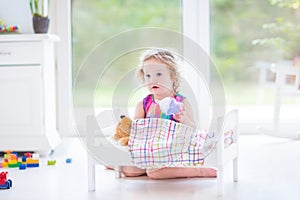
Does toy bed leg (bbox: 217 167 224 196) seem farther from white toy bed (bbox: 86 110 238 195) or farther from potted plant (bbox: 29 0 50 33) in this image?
potted plant (bbox: 29 0 50 33)

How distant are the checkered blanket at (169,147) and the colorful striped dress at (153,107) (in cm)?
9

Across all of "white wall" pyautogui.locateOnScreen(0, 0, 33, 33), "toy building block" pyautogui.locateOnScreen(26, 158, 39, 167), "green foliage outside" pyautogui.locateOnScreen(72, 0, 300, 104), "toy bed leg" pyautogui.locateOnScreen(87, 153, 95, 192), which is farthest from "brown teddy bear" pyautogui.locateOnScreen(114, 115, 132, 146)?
"green foliage outside" pyautogui.locateOnScreen(72, 0, 300, 104)

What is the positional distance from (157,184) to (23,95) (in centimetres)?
103

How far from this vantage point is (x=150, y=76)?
6.91 ft

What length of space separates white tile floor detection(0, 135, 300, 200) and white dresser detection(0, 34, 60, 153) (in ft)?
0.55

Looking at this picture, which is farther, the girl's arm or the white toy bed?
the girl's arm

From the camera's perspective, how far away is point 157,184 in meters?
2.15

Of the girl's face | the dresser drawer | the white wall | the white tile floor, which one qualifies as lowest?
the white tile floor

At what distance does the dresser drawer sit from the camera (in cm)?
279

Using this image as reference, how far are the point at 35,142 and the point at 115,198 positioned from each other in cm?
99

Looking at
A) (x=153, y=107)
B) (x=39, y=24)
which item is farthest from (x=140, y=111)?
(x=39, y=24)

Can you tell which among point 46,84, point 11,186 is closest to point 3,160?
point 46,84

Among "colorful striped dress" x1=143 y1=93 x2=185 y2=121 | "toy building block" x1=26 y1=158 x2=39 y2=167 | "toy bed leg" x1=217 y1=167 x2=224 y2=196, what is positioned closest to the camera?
"toy bed leg" x1=217 y1=167 x2=224 y2=196

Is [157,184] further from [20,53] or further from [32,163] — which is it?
[20,53]
